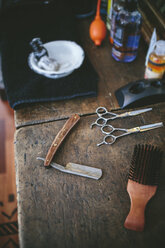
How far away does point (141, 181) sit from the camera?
1.66 ft

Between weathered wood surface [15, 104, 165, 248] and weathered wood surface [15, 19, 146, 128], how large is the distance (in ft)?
0.18

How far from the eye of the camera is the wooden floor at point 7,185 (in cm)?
101

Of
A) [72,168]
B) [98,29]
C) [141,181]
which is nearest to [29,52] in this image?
[98,29]

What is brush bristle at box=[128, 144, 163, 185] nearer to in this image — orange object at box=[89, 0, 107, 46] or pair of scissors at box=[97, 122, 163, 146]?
pair of scissors at box=[97, 122, 163, 146]

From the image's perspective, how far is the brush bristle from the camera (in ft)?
1.66

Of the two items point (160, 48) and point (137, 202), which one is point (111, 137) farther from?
point (160, 48)

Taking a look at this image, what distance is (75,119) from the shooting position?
2.11 feet

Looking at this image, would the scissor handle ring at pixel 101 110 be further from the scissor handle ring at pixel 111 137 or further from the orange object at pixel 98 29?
the orange object at pixel 98 29

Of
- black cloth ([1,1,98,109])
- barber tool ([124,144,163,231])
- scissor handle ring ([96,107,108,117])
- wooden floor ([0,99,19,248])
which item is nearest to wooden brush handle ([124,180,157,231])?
barber tool ([124,144,163,231])

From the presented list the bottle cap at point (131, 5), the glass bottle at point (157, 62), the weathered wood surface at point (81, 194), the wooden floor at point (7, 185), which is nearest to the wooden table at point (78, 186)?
the weathered wood surface at point (81, 194)

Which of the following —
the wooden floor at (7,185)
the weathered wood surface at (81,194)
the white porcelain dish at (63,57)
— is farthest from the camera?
the wooden floor at (7,185)

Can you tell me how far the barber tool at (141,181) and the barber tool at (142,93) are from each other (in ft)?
0.57

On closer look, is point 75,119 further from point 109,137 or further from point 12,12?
point 12,12

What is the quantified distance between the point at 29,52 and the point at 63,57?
14 cm
